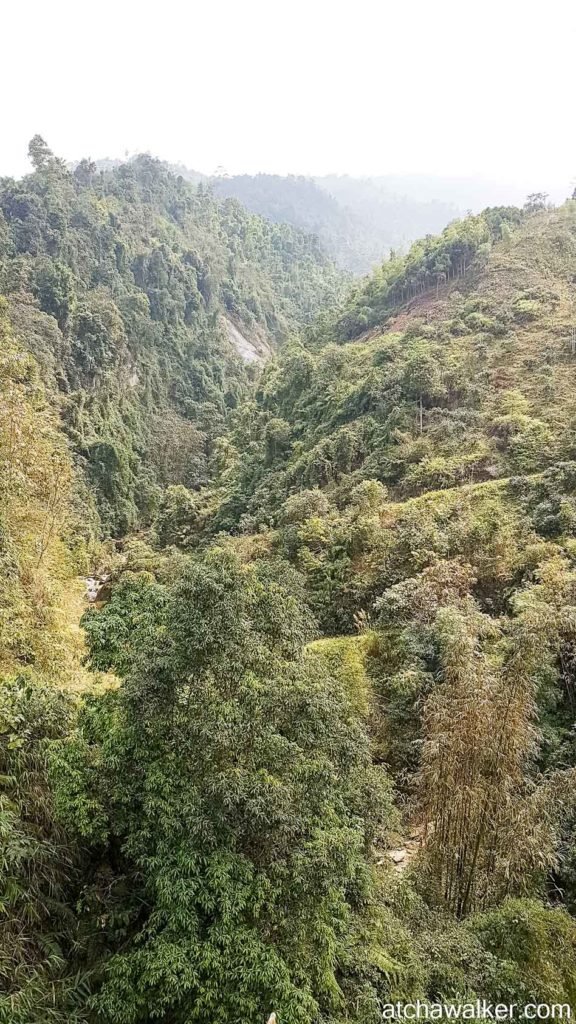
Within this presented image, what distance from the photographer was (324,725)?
646 cm

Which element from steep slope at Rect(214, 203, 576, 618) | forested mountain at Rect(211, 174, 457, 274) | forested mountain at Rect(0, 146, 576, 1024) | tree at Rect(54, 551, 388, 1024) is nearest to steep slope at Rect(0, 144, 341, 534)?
steep slope at Rect(214, 203, 576, 618)

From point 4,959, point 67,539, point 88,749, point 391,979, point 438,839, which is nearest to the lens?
point 4,959

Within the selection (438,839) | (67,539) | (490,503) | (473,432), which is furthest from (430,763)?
(67,539)

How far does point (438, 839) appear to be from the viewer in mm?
7316

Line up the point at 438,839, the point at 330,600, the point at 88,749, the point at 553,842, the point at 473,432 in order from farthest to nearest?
the point at 473,432, the point at 330,600, the point at 438,839, the point at 553,842, the point at 88,749

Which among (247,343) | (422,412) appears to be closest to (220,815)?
(422,412)

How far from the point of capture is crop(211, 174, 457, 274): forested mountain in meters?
132

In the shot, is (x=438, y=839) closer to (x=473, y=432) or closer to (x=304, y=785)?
(x=304, y=785)

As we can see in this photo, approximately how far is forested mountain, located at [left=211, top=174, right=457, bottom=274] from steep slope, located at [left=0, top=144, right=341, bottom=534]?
56.1 metres

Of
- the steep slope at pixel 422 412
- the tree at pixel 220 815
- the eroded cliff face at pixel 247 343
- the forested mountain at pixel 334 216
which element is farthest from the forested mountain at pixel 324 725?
the forested mountain at pixel 334 216

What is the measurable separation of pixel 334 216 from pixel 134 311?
4645 inches

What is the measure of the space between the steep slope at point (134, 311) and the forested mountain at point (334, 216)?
56105 mm

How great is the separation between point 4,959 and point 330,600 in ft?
33.6

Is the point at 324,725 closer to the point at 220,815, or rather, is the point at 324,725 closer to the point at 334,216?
the point at 220,815
